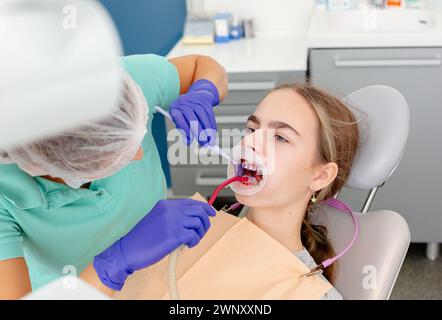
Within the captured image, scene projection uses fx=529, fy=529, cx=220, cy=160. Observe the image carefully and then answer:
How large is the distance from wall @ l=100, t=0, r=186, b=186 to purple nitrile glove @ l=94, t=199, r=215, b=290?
4.73 ft

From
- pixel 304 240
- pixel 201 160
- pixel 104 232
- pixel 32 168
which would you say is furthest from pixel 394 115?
pixel 201 160

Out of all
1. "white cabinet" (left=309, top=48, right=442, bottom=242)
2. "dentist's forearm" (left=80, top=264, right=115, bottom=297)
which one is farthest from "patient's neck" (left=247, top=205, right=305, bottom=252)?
"white cabinet" (left=309, top=48, right=442, bottom=242)

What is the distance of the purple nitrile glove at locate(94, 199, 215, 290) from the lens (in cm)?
99

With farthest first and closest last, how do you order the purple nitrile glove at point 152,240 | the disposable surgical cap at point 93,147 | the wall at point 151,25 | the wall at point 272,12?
1. the wall at point 272,12
2. the wall at point 151,25
3. the purple nitrile glove at point 152,240
4. the disposable surgical cap at point 93,147

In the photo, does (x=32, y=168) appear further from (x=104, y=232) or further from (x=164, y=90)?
(x=164, y=90)

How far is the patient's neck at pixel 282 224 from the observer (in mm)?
1377

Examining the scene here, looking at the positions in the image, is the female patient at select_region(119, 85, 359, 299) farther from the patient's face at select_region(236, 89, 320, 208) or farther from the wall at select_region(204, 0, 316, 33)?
the wall at select_region(204, 0, 316, 33)

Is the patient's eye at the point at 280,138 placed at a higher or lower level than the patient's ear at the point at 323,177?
higher

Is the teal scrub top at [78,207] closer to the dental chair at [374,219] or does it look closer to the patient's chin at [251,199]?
the patient's chin at [251,199]

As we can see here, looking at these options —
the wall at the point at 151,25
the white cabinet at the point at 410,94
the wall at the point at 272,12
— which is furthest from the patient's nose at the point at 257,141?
the wall at the point at 272,12

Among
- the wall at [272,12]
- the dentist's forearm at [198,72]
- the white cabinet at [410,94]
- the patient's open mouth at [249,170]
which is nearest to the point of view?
the patient's open mouth at [249,170]

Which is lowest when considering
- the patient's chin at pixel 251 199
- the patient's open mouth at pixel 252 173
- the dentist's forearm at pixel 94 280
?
the patient's chin at pixel 251 199

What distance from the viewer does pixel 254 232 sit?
134 centimetres

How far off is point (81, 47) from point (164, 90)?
760 mm
